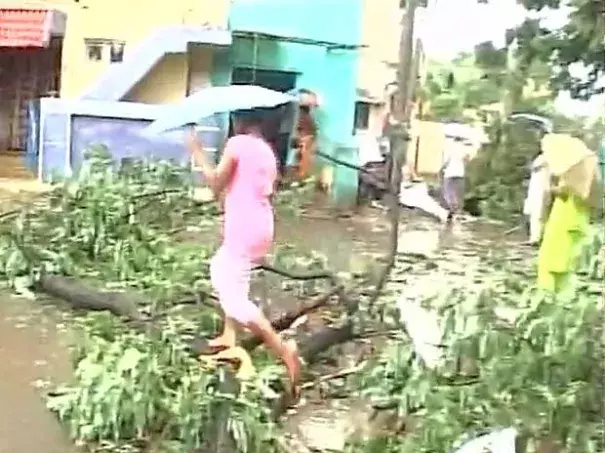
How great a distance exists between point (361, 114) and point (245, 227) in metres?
0.13

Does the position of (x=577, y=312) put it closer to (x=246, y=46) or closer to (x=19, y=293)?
(x=246, y=46)

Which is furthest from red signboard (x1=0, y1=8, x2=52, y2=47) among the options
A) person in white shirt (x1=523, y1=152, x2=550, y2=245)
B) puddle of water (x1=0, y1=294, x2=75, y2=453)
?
person in white shirt (x1=523, y1=152, x2=550, y2=245)

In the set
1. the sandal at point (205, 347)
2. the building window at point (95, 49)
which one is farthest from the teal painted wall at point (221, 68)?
the sandal at point (205, 347)

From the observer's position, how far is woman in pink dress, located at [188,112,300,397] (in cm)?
98

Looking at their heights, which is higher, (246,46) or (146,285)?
(246,46)

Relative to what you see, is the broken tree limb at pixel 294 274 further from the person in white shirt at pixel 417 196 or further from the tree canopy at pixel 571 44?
the tree canopy at pixel 571 44

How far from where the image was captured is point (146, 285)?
3.40 feet

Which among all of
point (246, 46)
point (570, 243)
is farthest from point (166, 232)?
point (570, 243)

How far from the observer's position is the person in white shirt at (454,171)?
0.95 m

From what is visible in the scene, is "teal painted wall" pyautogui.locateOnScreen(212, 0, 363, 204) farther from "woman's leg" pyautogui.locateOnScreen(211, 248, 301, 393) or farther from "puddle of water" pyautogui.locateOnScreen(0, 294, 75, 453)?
"puddle of water" pyautogui.locateOnScreen(0, 294, 75, 453)

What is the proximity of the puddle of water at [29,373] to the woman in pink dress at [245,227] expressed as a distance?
145mm

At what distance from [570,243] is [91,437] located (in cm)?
42

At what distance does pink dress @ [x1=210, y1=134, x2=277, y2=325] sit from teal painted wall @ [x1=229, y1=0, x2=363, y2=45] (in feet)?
0.34

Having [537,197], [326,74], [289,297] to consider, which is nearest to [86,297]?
[289,297]
